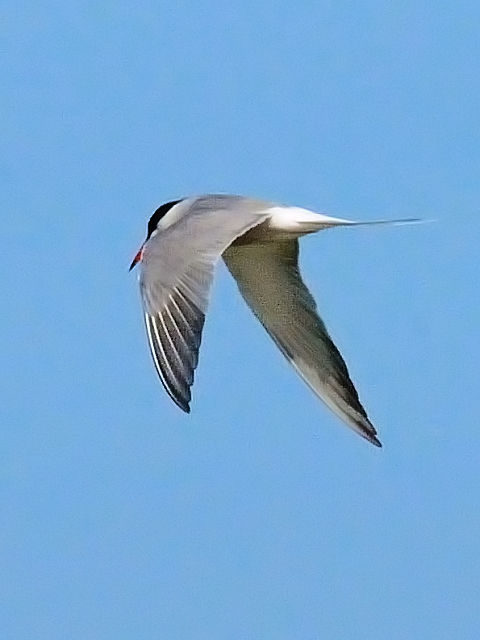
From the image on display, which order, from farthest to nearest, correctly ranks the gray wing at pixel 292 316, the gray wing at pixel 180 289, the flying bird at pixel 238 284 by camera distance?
the gray wing at pixel 292 316 < the flying bird at pixel 238 284 < the gray wing at pixel 180 289

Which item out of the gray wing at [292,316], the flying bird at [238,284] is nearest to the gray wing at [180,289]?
the flying bird at [238,284]

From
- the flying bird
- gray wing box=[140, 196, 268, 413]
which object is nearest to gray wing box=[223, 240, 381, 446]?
the flying bird

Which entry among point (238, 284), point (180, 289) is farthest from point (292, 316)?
point (180, 289)

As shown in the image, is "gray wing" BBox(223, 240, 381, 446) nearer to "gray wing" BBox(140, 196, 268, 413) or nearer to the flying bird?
the flying bird

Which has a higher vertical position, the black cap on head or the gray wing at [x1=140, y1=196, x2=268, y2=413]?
the black cap on head

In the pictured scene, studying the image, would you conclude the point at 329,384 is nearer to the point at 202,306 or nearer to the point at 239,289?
the point at 239,289

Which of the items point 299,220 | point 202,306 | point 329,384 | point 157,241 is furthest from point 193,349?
point 329,384

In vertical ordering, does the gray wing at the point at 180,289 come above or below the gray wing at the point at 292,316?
below

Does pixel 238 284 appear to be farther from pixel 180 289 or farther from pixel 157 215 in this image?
pixel 180 289

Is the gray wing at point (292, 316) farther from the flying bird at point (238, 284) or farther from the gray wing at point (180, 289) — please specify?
the gray wing at point (180, 289)
